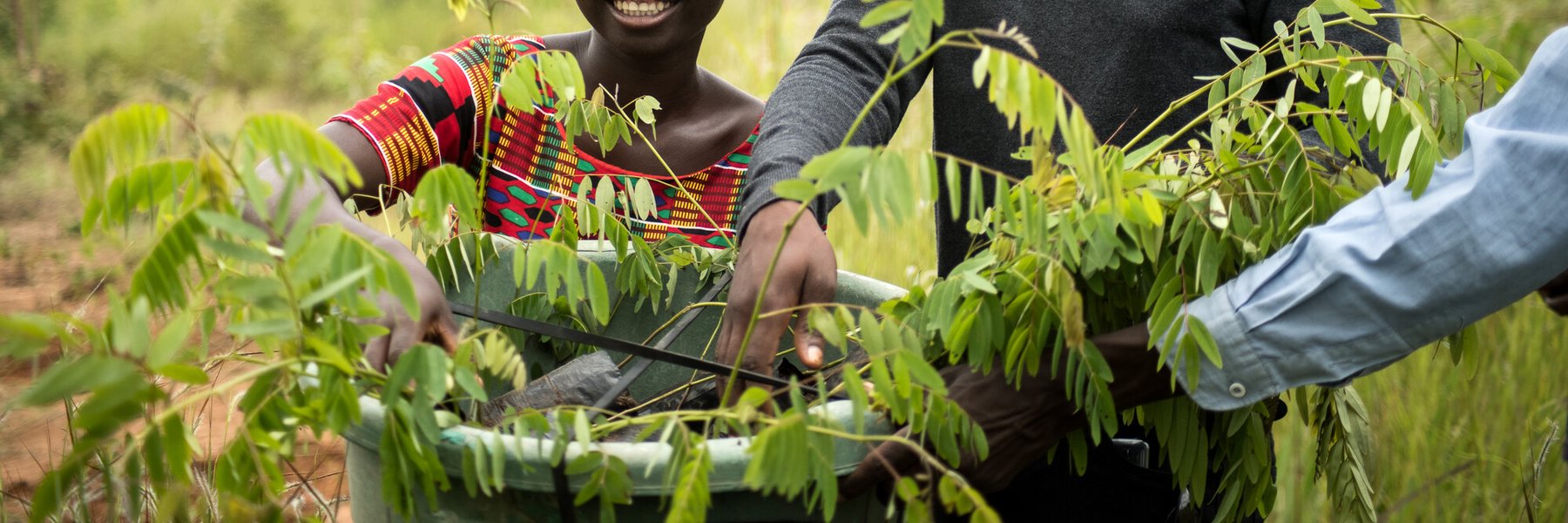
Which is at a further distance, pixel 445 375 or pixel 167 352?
pixel 445 375

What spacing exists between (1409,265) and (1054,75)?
812 mm

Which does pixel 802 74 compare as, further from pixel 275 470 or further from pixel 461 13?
pixel 275 470

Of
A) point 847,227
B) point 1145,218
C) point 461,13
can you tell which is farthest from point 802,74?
point 847,227

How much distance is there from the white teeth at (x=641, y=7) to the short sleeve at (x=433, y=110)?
0.64ft

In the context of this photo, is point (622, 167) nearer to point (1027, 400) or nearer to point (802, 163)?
point (802, 163)

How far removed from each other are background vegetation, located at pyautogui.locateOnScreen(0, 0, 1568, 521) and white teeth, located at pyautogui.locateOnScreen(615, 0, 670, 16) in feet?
1.13

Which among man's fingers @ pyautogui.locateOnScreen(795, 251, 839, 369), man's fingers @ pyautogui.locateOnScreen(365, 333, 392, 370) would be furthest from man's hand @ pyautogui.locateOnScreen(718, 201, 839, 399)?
man's fingers @ pyautogui.locateOnScreen(365, 333, 392, 370)

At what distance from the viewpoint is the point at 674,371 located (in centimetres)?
177

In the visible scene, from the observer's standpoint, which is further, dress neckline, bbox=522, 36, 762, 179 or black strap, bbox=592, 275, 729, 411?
dress neckline, bbox=522, 36, 762, 179

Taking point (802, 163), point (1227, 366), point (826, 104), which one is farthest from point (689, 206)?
point (1227, 366)

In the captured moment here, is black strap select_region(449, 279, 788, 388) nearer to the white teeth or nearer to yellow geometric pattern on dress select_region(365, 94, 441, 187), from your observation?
yellow geometric pattern on dress select_region(365, 94, 441, 187)

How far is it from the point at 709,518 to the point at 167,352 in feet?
1.62

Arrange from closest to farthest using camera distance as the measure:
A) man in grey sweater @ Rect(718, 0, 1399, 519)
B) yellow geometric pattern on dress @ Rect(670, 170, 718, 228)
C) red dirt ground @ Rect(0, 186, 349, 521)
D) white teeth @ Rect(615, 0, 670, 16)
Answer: man in grey sweater @ Rect(718, 0, 1399, 519), white teeth @ Rect(615, 0, 670, 16), yellow geometric pattern on dress @ Rect(670, 170, 718, 228), red dirt ground @ Rect(0, 186, 349, 521)

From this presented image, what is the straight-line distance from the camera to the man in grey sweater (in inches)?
69.3
